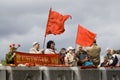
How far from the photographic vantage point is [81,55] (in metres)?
23.2

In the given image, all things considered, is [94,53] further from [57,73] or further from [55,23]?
[57,73]

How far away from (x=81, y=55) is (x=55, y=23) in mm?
2239

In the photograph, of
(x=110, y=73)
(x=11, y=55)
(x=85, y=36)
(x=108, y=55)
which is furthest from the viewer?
(x=85, y=36)

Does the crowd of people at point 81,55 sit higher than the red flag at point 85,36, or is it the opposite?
the red flag at point 85,36

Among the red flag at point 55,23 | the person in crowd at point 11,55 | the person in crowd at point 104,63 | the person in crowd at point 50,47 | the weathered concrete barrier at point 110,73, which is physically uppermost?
the red flag at point 55,23

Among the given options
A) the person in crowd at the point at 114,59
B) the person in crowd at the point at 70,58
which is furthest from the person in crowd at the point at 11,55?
the person in crowd at the point at 114,59

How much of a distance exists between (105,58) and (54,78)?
5242 millimetres

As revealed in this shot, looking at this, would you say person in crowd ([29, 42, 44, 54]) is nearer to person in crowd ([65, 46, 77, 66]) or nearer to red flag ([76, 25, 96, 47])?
person in crowd ([65, 46, 77, 66])

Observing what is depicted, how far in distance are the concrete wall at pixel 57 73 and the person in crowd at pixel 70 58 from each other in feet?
1.00

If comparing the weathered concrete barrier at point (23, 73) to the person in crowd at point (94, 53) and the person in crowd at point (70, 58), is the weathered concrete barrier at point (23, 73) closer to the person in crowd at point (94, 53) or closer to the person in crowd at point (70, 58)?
the person in crowd at point (70, 58)

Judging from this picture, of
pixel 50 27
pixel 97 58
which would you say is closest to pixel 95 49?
pixel 97 58

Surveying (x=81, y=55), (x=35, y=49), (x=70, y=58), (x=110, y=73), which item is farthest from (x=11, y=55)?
(x=110, y=73)

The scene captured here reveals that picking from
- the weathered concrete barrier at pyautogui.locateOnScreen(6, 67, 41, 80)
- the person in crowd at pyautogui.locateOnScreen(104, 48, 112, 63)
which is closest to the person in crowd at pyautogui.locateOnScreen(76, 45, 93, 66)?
the person in crowd at pyautogui.locateOnScreen(104, 48, 112, 63)

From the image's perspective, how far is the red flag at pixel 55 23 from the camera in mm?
24131
